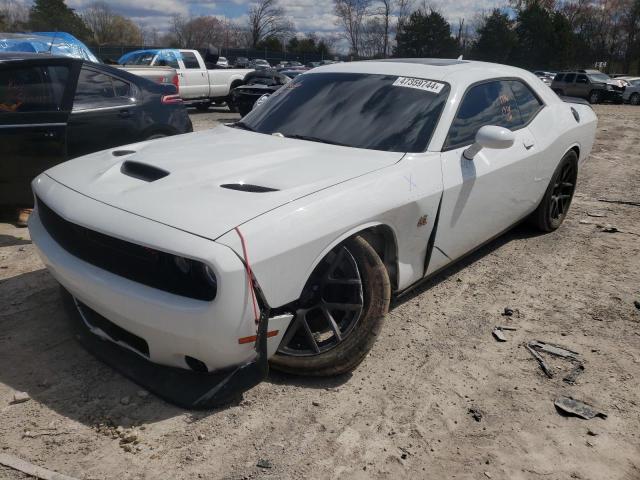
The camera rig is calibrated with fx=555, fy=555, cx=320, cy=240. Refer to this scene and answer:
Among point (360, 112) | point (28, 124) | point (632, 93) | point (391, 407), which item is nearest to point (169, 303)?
point (391, 407)

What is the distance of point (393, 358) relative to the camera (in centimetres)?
305

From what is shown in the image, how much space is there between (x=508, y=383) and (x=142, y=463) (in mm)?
1796

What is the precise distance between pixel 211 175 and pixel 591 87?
2843 centimetres

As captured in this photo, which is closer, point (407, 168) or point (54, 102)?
point (407, 168)

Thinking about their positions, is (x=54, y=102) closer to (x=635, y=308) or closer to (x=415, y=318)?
(x=415, y=318)

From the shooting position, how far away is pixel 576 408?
264 centimetres

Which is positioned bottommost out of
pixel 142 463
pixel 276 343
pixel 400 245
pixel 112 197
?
pixel 142 463

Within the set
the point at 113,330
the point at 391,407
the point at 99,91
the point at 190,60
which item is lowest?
the point at 391,407

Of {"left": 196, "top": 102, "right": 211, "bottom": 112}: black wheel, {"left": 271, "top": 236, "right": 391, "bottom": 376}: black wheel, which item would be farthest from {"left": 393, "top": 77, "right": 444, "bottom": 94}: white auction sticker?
{"left": 196, "top": 102, "right": 211, "bottom": 112}: black wheel

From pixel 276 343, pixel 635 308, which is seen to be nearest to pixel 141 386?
pixel 276 343

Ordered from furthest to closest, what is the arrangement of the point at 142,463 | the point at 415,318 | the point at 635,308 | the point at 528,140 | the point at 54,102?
the point at 54,102 < the point at 528,140 < the point at 635,308 < the point at 415,318 < the point at 142,463

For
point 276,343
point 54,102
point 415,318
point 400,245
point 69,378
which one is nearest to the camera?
point 276,343

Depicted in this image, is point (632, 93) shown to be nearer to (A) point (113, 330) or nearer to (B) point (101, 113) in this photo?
(B) point (101, 113)

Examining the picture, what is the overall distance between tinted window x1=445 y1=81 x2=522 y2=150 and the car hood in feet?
1.87
